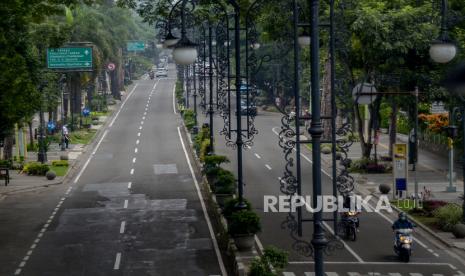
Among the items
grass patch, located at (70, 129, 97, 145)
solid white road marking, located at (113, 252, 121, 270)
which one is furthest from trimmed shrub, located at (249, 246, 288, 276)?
grass patch, located at (70, 129, 97, 145)

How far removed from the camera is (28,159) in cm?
5750

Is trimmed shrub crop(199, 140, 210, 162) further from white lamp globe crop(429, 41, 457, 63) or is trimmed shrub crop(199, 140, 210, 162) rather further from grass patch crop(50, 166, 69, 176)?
white lamp globe crop(429, 41, 457, 63)

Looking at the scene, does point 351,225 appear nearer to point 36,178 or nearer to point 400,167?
point 400,167

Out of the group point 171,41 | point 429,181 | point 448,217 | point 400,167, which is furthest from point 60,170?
point 171,41

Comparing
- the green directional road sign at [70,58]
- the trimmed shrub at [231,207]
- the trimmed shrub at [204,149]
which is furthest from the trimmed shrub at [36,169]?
the trimmed shrub at [231,207]

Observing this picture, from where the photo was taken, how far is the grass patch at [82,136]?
6638cm

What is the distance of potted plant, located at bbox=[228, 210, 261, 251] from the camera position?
25.6 metres

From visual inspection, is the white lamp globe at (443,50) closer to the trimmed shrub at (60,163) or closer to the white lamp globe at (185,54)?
the white lamp globe at (185,54)

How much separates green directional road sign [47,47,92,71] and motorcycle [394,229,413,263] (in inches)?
1448

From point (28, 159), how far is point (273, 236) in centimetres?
3167

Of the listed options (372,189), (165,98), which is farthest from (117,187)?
(165,98)

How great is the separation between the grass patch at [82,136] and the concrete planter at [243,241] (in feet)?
135

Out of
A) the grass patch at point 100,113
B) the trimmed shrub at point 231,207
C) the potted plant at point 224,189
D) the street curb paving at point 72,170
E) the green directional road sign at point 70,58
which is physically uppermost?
the green directional road sign at point 70,58

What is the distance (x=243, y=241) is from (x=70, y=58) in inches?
1420
